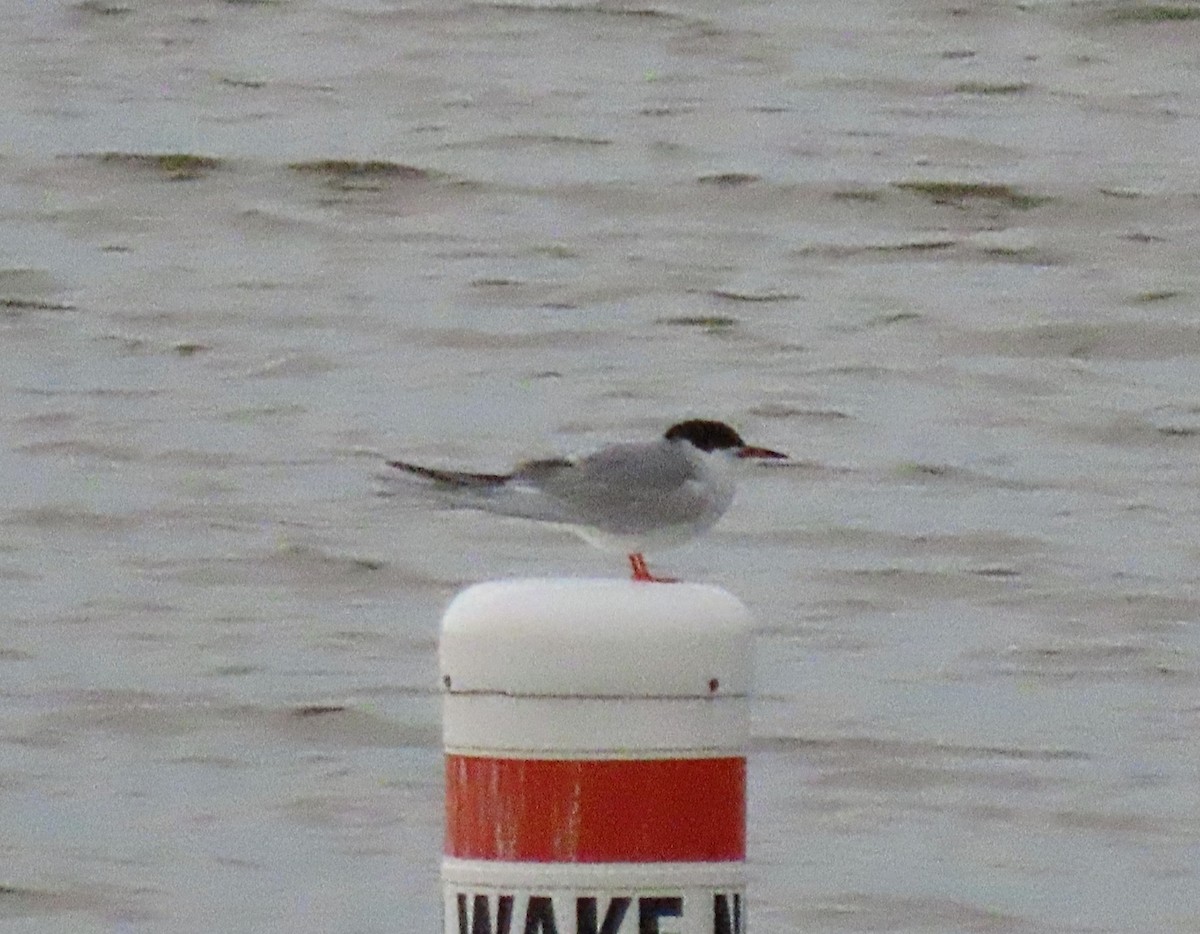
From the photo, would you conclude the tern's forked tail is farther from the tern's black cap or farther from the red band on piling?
the red band on piling

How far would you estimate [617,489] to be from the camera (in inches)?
204

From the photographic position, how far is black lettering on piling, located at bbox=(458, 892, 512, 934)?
148 inches

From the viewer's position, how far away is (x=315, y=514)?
432 inches

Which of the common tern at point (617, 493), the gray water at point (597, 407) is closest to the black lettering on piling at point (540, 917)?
the common tern at point (617, 493)

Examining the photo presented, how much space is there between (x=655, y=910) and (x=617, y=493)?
59.6 inches

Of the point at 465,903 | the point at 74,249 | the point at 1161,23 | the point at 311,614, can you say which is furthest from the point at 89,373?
the point at 465,903

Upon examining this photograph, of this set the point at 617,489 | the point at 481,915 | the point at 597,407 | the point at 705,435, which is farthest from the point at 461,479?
the point at 597,407

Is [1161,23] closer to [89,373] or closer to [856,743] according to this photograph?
[89,373]

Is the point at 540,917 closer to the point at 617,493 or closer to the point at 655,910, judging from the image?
the point at 655,910

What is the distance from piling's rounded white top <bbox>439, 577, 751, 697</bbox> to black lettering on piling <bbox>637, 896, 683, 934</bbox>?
0.20 metres

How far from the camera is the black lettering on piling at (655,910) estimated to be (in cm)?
372

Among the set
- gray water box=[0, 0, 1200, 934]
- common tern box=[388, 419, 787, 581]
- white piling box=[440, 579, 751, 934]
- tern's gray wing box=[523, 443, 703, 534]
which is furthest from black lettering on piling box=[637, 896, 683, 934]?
gray water box=[0, 0, 1200, 934]

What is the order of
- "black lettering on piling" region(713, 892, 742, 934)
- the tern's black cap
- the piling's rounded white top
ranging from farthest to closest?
1. the tern's black cap
2. "black lettering on piling" region(713, 892, 742, 934)
3. the piling's rounded white top

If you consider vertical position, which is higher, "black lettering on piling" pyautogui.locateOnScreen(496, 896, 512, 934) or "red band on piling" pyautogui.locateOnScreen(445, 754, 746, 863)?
"red band on piling" pyautogui.locateOnScreen(445, 754, 746, 863)
